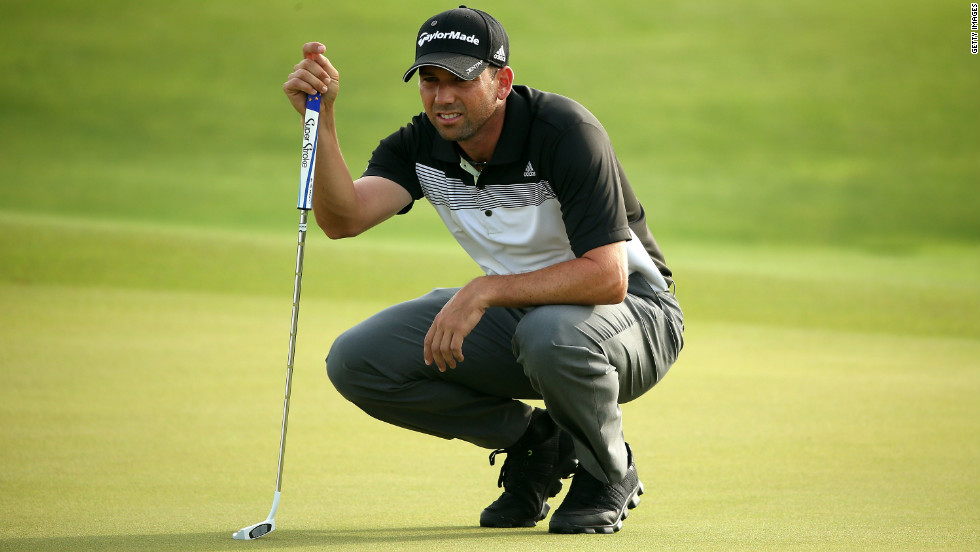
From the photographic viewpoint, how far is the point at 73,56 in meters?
10.2

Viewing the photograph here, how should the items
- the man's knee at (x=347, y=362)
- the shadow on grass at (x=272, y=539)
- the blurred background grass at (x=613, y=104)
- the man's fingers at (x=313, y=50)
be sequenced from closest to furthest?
the shadow on grass at (x=272, y=539), the man's fingers at (x=313, y=50), the man's knee at (x=347, y=362), the blurred background grass at (x=613, y=104)

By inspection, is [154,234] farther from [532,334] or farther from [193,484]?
[532,334]

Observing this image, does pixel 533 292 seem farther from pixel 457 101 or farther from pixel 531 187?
pixel 457 101

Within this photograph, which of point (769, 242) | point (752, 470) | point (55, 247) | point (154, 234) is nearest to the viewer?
point (752, 470)

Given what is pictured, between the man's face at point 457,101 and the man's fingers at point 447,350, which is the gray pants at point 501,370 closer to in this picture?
the man's fingers at point 447,350

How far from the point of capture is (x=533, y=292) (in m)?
1.89

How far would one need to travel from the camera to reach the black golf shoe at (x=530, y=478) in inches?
76.9

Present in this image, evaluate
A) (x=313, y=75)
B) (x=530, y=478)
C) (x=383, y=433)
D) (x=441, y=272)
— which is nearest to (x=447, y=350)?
(x=530, y=478)

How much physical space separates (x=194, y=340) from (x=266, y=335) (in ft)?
1.07

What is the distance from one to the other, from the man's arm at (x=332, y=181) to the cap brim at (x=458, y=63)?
15cm

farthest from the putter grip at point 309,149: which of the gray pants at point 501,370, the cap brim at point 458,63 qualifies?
the gray pants at point 501,370

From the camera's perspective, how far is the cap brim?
1904mm

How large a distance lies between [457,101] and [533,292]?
0.36 metres

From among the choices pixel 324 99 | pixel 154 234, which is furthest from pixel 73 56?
pixel 324 99
